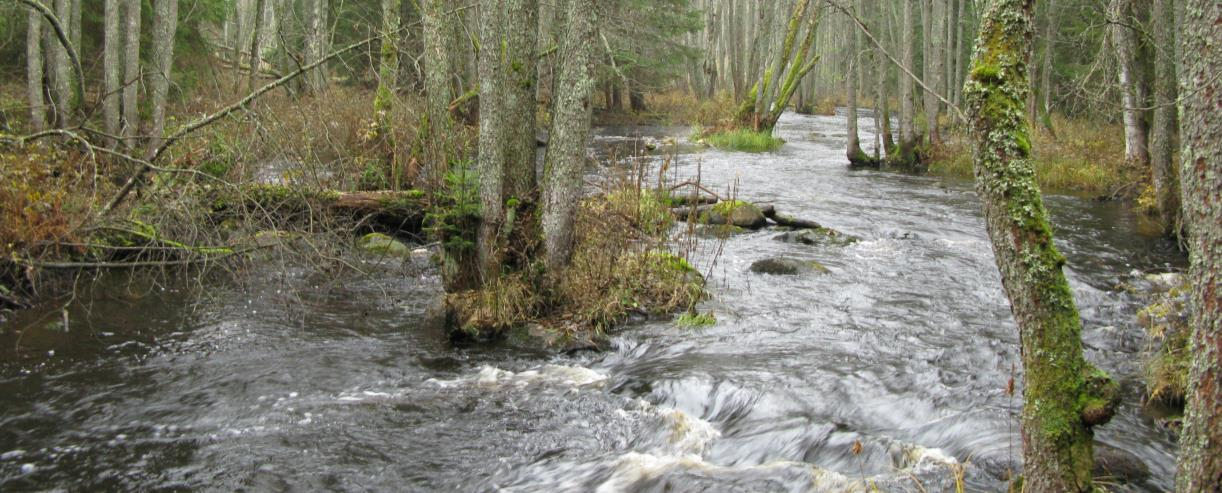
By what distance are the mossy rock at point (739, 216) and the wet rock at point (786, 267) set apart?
96.7 inches

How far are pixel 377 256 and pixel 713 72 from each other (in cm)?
3130

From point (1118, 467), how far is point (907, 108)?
16180mm

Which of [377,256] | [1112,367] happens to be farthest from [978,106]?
[377,256]

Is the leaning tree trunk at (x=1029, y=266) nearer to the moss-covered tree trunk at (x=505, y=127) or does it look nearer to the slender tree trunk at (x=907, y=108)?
the moss-covered tree trunk at (x=505, y=127)

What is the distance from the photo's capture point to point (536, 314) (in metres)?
8.53

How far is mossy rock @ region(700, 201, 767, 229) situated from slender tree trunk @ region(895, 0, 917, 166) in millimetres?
8048

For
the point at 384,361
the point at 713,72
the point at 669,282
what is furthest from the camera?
the point at 713,72

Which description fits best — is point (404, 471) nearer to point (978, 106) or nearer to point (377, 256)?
point (978, 106)

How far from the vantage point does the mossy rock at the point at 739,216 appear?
1369 centimetres

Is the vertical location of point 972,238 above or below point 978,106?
below

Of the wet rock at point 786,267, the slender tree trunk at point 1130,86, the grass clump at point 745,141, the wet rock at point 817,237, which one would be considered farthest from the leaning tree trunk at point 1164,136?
the grass clump at point 745,141

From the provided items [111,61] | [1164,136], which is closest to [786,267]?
[1164,136]

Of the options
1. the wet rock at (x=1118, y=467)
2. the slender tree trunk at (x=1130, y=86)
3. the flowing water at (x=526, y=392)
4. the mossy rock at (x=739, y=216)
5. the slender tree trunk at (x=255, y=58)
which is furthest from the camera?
the mossy rock at (x=739, y=216)

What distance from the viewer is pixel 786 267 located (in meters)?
11.0
